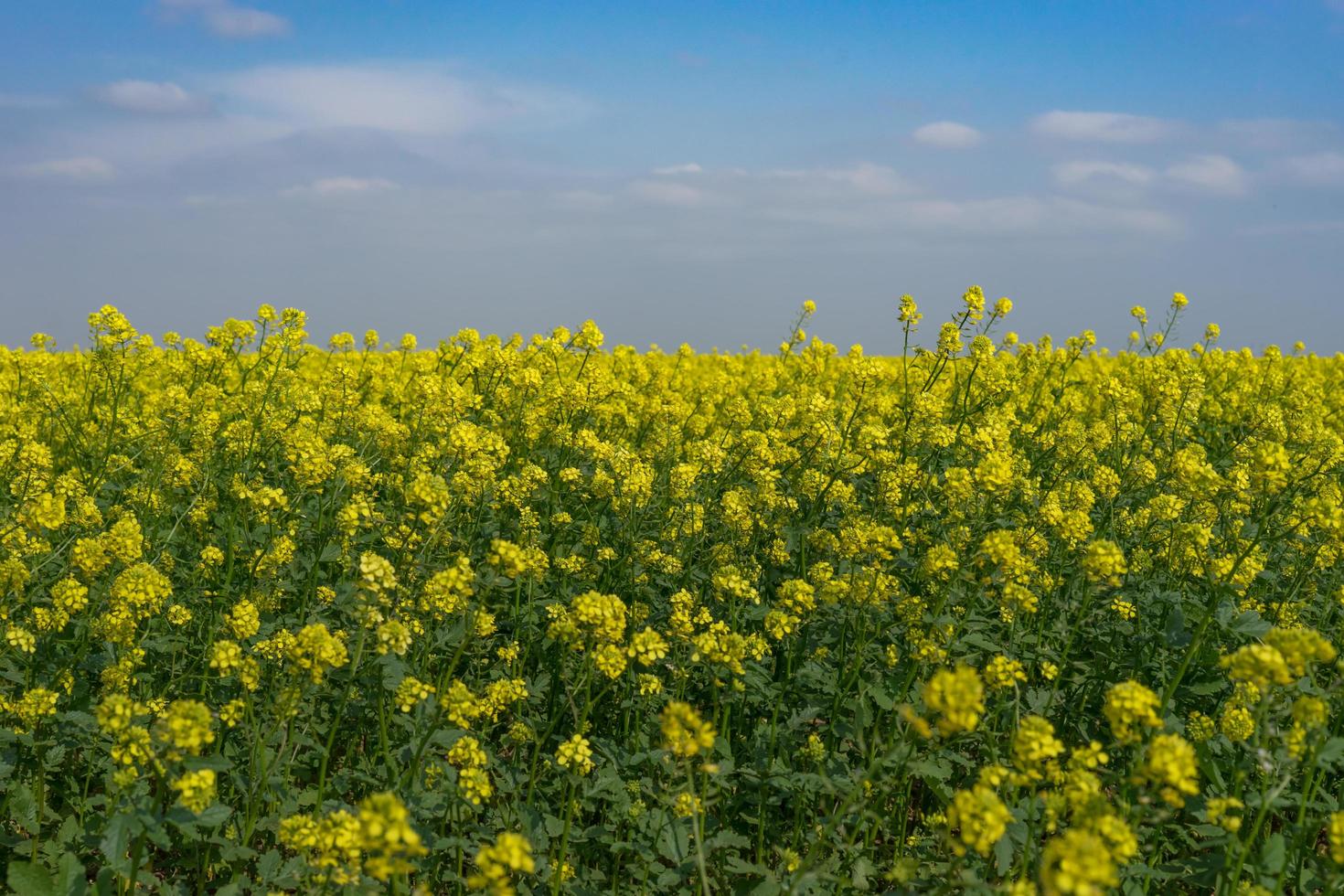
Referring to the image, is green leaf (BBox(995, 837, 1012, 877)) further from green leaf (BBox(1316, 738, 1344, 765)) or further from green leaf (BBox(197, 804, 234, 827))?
green leaf (BBox(197, 804, 234, 827))

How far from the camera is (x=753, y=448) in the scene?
6.42 metres

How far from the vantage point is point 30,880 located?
11.1 ft

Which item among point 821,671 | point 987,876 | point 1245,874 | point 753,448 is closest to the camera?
point 987,876

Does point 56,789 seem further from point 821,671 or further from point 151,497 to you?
point 821,671

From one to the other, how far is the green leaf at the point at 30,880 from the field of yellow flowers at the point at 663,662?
11 millimetres

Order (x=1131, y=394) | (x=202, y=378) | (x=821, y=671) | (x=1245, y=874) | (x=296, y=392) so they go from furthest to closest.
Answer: (x=202, y=378)
(x=1131, y=394)
(x=296, y=392)
(x=821, y=671)
(x=1245, y=874)

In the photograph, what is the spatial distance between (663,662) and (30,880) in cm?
277

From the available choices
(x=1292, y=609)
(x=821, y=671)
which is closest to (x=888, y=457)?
(x=821, y=671)

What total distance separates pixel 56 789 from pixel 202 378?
15.5 feet

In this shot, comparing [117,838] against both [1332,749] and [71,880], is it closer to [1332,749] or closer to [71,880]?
[71,880]

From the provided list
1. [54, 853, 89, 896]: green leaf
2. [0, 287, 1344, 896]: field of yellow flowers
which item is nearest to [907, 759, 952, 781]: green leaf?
[0, 287, 1344, 896]: field of yellow flowers

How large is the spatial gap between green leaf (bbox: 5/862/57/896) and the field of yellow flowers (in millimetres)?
11

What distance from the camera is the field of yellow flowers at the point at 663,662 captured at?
327 centimetres

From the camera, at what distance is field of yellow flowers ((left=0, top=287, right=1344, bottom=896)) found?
10.7 ft
